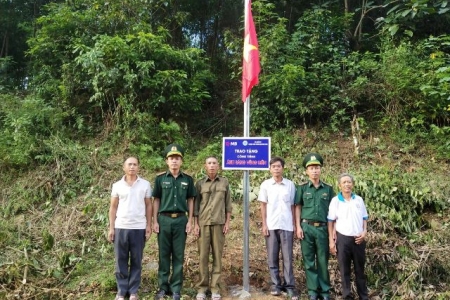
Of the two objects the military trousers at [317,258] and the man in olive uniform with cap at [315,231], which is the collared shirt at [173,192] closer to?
the man in olive uniform with cap at [315,231]

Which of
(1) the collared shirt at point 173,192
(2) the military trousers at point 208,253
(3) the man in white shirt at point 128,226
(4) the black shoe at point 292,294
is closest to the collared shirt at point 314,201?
(4) the black shoe at point 292,294

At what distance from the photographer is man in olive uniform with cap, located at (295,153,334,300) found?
14.6 ft

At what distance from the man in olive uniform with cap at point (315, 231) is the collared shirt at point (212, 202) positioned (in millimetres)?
945

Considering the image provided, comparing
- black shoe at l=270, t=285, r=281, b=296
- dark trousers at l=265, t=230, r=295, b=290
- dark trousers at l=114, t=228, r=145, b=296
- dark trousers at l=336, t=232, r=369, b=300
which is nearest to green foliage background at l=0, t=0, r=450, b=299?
dark trousers at l=114, t=228, r=145, b=296

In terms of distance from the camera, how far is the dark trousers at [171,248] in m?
4.42

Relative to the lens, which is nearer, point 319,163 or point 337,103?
point 319,163

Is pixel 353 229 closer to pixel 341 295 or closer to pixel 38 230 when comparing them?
pixel 341 295

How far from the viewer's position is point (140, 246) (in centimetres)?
440

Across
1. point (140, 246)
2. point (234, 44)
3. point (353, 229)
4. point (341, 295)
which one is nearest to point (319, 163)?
point (353, 229)

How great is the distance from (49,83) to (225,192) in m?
7.09

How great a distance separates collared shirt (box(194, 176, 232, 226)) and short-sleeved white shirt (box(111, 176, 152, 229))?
67 centimetres

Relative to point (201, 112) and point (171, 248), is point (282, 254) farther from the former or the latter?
point (201, 112)

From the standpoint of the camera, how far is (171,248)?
449cm

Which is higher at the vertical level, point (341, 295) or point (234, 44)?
point (234, 44)
